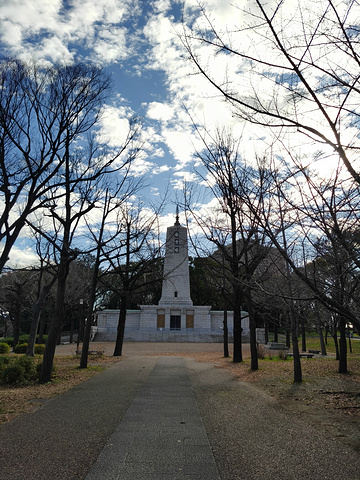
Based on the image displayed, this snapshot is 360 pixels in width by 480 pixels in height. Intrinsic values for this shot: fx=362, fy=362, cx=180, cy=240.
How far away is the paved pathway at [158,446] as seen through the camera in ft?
12.8

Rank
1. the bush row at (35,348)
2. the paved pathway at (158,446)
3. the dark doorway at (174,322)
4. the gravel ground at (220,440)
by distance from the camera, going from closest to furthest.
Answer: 1. the paved pathway at (158,446)
2. the gravel ground at (220,440)
3. the bush row at (35,348)
4. the dark doorway at (174,322)

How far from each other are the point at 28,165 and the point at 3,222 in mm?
1751

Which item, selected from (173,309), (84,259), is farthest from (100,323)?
(84,259)

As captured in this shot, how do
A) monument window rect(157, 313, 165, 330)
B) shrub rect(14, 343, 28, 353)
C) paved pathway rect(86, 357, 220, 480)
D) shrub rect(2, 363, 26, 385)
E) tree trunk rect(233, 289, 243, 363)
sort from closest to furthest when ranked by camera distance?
paved pathway rect(86, 357, 220, 480)
shrub rect(2, 363, 26, 385)
tree trunk rect(233, 289, 243, 363)
shrub rect(14, 343, 28, 353)
monument window rect(157, 313, 165, 330)

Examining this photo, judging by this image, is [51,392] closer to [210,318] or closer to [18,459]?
[18,459]

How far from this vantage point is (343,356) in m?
13.3

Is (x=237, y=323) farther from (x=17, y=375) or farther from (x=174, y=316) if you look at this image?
(x=174, y=316)

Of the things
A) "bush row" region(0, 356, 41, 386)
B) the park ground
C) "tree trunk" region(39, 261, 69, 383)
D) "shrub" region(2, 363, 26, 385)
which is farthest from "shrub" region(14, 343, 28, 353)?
"shrub" region(2, 363, 26, 385)

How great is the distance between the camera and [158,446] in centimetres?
479

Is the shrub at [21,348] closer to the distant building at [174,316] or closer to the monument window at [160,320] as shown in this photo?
the distant building at [174,316]

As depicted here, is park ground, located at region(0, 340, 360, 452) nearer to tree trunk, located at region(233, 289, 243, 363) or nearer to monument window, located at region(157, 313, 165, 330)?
tree trunk, located at region(233, 289, 243, 363)

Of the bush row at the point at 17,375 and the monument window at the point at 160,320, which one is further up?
the monument window at the point at 160,320

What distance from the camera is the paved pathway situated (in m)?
3.90

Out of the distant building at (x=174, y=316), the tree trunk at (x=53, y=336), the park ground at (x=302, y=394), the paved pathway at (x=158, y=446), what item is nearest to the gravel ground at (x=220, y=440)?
the paved pathway at (x=158, y=446)
